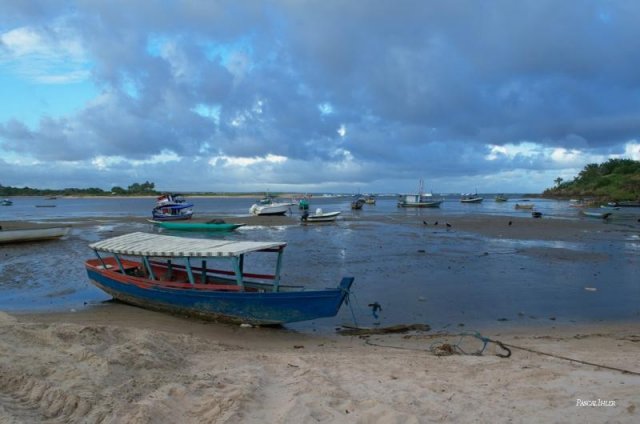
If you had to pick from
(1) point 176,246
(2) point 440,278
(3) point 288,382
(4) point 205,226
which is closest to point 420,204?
(4) point 205,226

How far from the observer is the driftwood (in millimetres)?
11547

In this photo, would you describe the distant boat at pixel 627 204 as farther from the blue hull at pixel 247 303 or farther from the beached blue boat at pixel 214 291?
the blue hull at pixel 247 303

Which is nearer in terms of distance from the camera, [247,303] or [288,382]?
[288,382]

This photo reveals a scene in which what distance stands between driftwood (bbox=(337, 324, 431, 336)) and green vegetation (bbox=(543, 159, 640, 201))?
95.1 m

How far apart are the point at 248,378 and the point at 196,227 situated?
3573 cm

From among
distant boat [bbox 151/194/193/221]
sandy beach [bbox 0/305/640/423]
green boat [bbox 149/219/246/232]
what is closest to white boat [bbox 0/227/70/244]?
green boat [bbox 149/219/246/232]

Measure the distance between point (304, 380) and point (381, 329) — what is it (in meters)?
5.31

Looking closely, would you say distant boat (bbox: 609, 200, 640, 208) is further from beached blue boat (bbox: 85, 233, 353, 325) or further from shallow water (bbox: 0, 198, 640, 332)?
beached blue boat (bbox: 85, 233, 353, 325)

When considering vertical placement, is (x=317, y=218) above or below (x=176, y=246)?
below

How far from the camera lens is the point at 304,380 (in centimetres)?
677

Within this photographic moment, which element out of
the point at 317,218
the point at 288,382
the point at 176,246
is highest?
the point at 176,246

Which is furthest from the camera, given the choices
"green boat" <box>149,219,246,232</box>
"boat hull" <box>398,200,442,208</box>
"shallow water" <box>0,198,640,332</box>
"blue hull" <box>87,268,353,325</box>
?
"boat hull" <box>398,200,442,208</box>

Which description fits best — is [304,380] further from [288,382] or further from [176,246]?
[176,246]

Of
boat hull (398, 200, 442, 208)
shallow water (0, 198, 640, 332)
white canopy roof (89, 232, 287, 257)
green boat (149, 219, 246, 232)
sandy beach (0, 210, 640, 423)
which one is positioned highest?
white canopy roof (89, 232, 287, 257)
